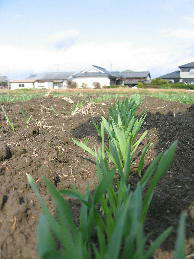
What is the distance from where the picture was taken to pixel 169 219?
141 cm

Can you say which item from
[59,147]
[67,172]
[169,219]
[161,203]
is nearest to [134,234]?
[169,219]

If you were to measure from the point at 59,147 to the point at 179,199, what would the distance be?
46.8 inches

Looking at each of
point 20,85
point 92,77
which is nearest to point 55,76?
point 20,85

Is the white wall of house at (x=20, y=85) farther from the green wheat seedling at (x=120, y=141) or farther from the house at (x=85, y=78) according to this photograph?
the green wheat seedling at (x=120, y=141)

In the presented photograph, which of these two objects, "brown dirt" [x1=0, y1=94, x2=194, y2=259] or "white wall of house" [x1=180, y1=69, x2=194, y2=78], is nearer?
"brown dirt" [x1=0, y1=94, x2=194, y2=259]

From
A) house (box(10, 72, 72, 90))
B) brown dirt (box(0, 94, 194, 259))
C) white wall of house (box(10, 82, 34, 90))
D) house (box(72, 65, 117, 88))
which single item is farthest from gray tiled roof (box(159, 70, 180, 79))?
brown dirt (box(0, 94, 194, 259))

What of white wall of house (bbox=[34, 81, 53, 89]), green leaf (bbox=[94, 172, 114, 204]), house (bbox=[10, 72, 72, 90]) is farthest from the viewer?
white wall of house (bbox=[34, 81, 53, 89])

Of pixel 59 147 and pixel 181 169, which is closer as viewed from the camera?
pixel 181 169

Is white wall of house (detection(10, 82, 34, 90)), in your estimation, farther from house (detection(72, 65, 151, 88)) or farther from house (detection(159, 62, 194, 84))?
house (detection(159, 62, 194, 84))

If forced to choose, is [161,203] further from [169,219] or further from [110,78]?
[110,78]

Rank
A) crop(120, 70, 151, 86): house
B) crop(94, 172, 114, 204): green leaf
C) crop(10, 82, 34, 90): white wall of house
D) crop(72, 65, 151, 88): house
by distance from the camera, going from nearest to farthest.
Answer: crop(94, 172, 114, 204): green leaf < crop(72, 65, 151, 88): house < crop(120, 70, 151, 86): house < crop(10, 82, 34, 90): white wall of house

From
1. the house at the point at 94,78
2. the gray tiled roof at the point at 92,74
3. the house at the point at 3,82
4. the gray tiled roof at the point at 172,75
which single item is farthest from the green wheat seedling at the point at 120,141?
the house at the point at 3,82

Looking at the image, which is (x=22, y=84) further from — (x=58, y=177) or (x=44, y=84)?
(x=58, y=177)

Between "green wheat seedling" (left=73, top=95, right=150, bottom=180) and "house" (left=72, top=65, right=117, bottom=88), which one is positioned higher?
"house" (left=72, top=65, right=117, bottom=88)
